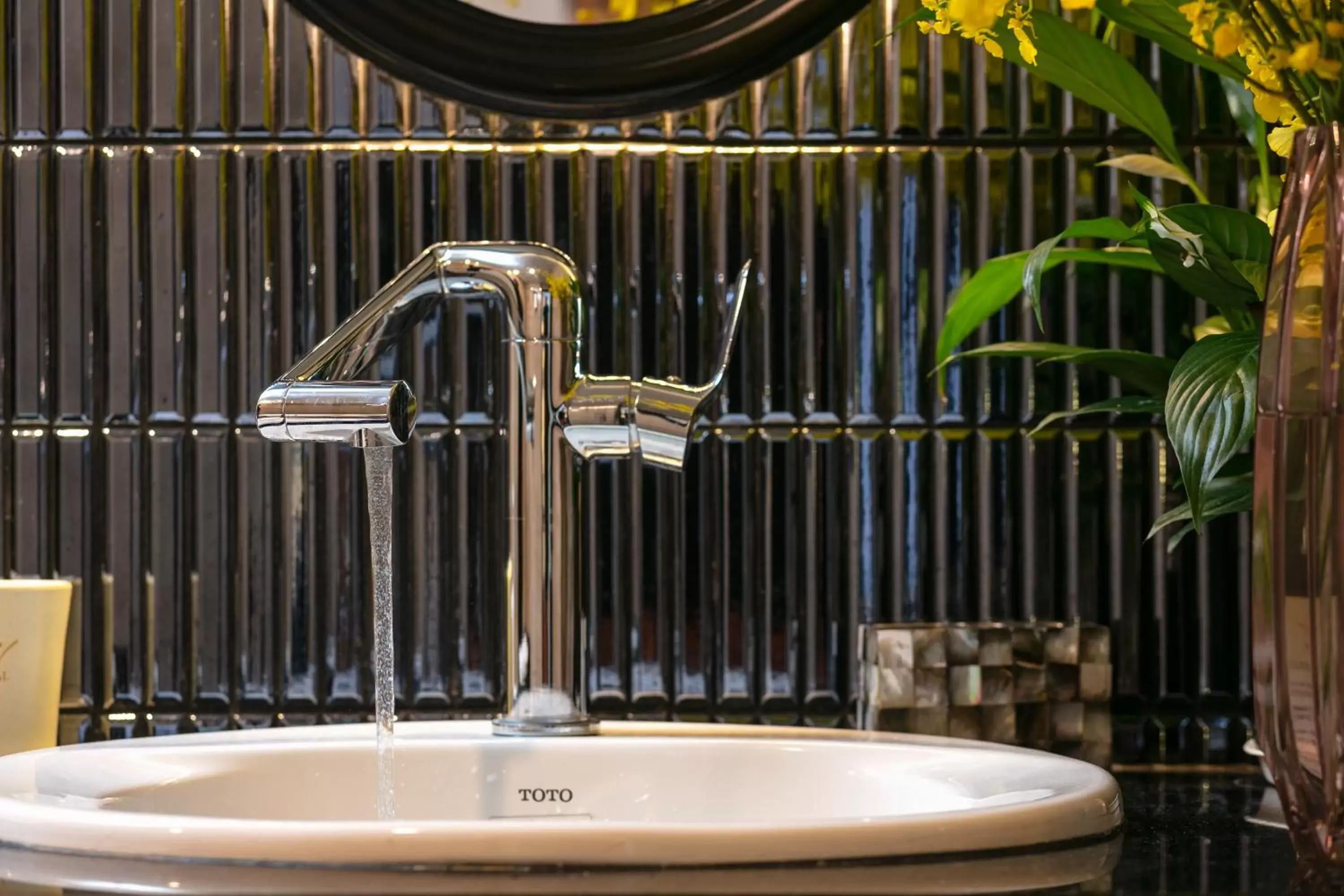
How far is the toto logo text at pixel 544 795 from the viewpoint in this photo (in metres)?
0.77

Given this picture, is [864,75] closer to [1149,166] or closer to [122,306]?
[1149,166]

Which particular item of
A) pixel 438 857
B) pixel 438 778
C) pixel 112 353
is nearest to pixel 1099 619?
pixel 438 778

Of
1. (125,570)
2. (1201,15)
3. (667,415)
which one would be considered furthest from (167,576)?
(1201,15)

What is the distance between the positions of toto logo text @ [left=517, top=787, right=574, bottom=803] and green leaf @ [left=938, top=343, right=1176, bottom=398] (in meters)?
0.35

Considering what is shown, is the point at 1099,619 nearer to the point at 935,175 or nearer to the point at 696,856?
the point at 935,175

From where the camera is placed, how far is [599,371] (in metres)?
0.93

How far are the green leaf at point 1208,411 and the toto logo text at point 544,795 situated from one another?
35 cm

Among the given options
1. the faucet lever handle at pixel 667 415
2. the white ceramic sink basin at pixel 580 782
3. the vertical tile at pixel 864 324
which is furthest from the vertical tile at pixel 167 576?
the vertical tile at pixel 864 324

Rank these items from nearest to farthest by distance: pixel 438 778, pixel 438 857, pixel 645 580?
pixel 438 857 < pixel 438 778 < pixel 645 580

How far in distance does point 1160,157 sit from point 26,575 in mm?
783

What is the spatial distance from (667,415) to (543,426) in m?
0.07

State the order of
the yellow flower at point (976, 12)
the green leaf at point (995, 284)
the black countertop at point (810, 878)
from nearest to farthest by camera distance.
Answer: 1. the black countertop at point (810, 878)
2. the yellow flower at point (976, 12)
3. the green leaf at point (995, 284)

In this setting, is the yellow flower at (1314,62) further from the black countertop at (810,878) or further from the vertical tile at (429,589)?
the vertical tile at (429,589)

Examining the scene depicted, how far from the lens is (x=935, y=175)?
931 millimetres
